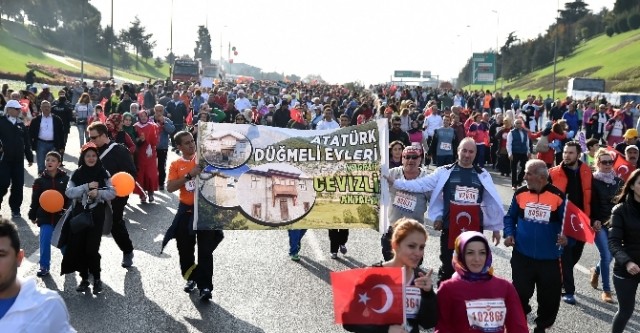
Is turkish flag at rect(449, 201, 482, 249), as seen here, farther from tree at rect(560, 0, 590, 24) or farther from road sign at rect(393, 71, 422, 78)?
tree at rect(560, 0, 590, 24)

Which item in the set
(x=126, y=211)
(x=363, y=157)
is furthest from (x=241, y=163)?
(x=126, y=211)

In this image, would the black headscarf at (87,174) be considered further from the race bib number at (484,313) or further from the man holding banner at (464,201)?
the race bib number at (484,313)

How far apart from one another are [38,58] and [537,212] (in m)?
93.2

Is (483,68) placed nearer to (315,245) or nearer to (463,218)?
(315,245)

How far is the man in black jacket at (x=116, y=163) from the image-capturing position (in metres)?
9.66

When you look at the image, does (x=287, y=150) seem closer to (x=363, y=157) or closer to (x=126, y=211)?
(x=363, y=157)

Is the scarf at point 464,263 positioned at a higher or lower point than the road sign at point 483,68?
lower

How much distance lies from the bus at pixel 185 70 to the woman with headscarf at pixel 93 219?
5291 cm

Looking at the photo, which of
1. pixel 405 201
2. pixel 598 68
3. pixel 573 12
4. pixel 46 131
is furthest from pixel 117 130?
pixel 573 12

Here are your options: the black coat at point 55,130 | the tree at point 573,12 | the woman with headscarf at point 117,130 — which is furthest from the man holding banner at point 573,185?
the tree at point 573,12

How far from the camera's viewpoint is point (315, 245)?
1159cm

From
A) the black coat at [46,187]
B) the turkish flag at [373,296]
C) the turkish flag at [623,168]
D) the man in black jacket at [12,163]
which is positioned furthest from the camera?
the man in black jacket at [12,163]

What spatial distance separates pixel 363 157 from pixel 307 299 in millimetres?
1587

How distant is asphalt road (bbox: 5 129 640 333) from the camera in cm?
753
